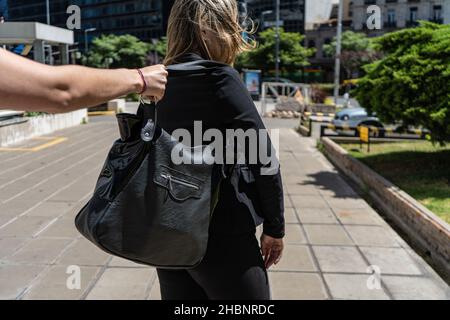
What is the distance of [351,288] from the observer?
4.05 metres

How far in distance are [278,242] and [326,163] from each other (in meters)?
8.84

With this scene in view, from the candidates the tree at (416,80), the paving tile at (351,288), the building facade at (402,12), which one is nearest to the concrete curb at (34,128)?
the tree at (416,80)

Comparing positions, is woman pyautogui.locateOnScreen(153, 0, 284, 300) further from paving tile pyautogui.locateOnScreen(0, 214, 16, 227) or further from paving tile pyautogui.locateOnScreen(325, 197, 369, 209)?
paving tile pyautogui.locateOnScreen(325, 197, 369, 209)

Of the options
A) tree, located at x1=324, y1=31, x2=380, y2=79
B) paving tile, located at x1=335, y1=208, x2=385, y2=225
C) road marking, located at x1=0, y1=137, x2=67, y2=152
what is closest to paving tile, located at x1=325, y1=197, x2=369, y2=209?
paving tile, located at x1=335, y1=208, x2=385, y2=225

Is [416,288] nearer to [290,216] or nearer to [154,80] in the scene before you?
[290,216]

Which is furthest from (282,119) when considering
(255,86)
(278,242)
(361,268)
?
(278,242)

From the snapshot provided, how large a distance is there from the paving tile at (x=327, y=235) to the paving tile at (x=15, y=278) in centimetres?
274

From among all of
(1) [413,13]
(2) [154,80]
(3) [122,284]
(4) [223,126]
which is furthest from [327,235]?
(1) [413,13]

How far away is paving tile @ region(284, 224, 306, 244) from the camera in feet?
17.2

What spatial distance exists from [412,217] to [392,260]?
100 cm

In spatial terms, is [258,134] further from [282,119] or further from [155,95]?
[282,119]

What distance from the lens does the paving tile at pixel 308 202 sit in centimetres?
679

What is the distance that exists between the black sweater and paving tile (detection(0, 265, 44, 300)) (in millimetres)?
2563

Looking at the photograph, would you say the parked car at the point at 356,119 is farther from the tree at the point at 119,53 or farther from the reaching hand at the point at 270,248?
the tree at the point at 119,53
